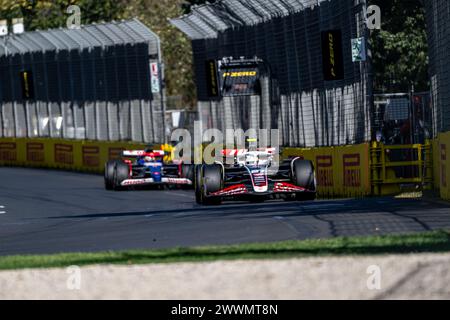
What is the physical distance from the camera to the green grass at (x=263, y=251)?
11.5m

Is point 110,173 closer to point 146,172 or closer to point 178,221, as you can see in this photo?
point 146,172

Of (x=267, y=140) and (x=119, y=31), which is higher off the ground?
(x=119, y=31)

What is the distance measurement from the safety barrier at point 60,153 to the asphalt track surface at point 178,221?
9506mm

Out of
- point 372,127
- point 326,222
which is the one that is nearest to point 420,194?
point 372,127

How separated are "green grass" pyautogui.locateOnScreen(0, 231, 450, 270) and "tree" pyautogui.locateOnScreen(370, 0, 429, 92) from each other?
1098 inches

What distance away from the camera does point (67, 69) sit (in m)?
40.4

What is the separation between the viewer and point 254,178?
2272 centimetres

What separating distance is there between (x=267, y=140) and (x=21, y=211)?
6.71 meters

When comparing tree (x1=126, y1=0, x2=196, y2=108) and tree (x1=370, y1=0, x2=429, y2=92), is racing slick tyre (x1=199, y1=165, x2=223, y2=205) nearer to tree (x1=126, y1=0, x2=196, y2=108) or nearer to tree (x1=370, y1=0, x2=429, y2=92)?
tree (x1=370, y1=0, x2=429, y2=92)

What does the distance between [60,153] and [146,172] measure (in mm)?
11654

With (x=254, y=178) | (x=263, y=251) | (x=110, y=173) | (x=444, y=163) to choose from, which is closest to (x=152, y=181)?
(x=110, y=173)

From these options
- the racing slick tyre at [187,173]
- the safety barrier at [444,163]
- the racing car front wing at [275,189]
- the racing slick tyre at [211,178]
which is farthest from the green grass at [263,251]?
the racing slick tyre at [187,173]

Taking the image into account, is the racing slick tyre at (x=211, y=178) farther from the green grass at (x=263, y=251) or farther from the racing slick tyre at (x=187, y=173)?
the green grass at (x=263, y=251)
